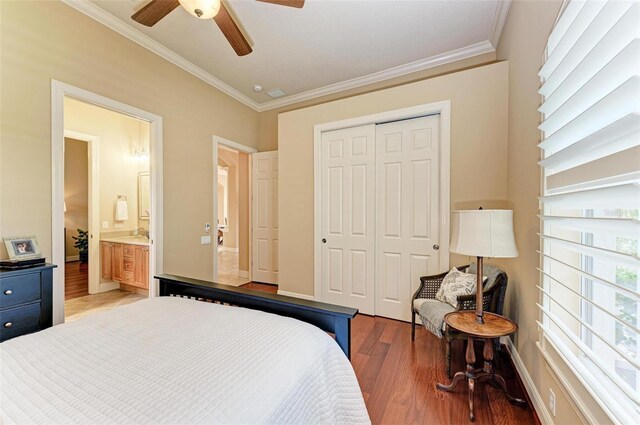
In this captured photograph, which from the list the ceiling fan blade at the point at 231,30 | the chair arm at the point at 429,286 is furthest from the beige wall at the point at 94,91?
the chair arm at the point at 429,286

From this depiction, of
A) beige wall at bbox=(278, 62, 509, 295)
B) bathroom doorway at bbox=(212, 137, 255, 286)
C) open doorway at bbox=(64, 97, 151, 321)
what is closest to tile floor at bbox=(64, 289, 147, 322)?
open doorway at bbox=(64, 97, 151, 321)

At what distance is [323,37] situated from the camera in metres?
2.83

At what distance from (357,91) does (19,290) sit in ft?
13.3

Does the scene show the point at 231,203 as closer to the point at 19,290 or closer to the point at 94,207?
→ the point at 94,207

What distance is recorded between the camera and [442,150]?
279 cm

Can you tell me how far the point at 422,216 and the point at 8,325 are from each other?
140 inches

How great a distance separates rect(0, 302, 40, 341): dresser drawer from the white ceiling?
2.55 metres

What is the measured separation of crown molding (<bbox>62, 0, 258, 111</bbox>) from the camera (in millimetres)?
2353

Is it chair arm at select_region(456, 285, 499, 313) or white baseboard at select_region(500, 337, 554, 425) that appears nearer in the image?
white baseboard at select_region(500, 337, 554, 425)

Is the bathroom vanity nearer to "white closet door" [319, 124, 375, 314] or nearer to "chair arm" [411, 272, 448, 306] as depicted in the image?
"white closet door" [319, 124, 375, 314]

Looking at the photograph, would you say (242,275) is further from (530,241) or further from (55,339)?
(530,241)

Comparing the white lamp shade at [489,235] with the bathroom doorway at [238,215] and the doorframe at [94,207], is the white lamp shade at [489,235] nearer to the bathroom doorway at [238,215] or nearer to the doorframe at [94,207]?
the bathroom doorway at [238,215]

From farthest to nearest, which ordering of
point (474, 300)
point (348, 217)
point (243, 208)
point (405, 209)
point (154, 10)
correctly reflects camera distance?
point (243, 208) < point (348, 217) < point (405, 209) < point (474, 300) < point (154, 10)

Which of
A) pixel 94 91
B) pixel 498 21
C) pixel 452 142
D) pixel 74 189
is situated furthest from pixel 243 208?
pixel 498 21
